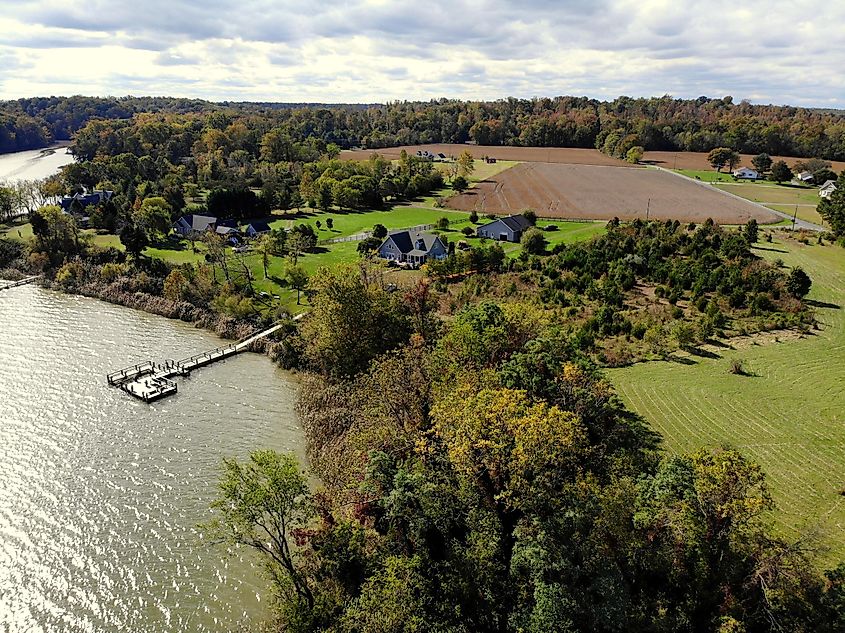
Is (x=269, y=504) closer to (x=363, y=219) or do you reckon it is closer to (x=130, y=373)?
(x=130, y=373)

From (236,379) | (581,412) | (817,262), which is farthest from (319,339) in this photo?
(817,262)

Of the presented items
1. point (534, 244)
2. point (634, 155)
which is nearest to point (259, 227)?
point (534, 244)

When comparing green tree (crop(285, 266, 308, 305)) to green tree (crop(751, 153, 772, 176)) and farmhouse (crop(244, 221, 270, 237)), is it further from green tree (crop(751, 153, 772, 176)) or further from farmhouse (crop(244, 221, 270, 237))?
green tree (crop(751, 153, 772, 176))

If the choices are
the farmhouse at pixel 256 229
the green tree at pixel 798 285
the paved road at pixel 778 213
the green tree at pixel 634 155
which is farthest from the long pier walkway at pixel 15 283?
the green tree at pixel 634 155

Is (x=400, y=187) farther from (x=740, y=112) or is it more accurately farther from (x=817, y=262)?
(x=740, y=112)

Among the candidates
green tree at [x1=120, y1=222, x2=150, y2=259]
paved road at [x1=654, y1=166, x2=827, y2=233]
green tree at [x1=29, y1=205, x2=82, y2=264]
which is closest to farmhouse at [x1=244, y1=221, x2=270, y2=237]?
green tree at [x1=120, y1=222, x2=150, y2=259]

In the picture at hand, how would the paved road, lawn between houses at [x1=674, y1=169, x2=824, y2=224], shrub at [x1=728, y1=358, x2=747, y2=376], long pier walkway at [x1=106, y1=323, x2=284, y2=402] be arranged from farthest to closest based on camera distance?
1. lawn between houses at [x1=674, y1=169, x2=824, y2=224]
2. the paved road
3. long pier walkway at [x1=106, y1=323, x2=284, y2=402]
4. shrub at [x1=728, y1=358, x2=747, y2=376]

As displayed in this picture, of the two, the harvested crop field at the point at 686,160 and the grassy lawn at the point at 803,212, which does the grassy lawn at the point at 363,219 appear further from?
the harvested crop field at the point at 686,160
